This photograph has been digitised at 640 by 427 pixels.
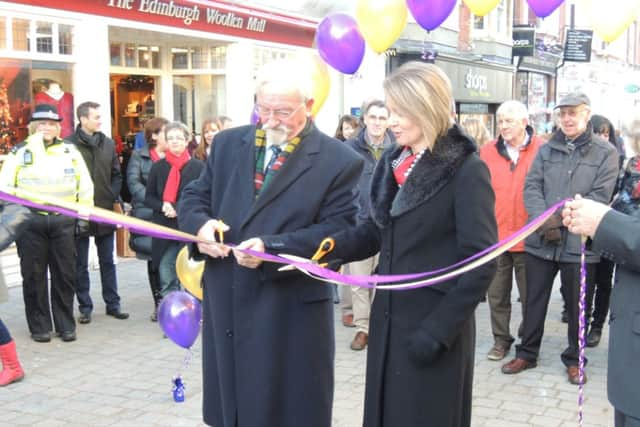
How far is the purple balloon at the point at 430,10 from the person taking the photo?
22.2 ft

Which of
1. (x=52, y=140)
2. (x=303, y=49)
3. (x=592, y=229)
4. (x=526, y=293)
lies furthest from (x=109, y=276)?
(x=303, y=49)

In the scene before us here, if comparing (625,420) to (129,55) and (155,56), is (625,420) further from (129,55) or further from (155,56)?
(155,56)

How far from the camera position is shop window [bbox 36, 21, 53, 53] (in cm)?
924

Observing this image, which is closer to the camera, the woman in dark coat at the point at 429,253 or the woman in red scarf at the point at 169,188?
the woman in dark coat at the point at 429,253

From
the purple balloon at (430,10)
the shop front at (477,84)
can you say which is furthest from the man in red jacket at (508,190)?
the shop front at (477,84)

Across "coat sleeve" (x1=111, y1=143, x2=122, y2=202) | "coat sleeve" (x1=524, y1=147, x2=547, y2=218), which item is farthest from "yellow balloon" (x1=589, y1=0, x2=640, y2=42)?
"coat sleeve" (x1=111, y1=143, x2=122, y2=202)

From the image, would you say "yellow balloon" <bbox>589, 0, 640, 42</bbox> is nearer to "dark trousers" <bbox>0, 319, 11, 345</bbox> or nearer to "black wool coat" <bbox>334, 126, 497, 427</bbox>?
"black wool coat" <bbox>334, 126, 497, 427</bbox>

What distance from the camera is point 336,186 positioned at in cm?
328

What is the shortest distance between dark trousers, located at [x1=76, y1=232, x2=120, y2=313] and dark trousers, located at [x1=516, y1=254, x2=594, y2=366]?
13.2 feet

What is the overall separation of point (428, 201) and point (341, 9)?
40.1ft

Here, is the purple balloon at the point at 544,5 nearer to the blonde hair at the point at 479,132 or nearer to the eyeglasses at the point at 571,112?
the blonde hair at the point at 479,132

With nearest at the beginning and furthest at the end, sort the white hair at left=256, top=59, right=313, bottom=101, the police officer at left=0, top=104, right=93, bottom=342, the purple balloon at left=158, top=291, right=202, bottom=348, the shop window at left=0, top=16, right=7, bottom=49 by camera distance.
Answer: the white hair at left=256, top=59, right=313, bottom=101 < the purple balloon at left=158, top=291, right=202, bottom=348 < the police officer at left=0, top=104, right=93, bottom=342 < the shop window at left=0, top=16, right=7, bottom=49

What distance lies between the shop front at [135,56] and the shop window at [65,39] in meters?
0.01

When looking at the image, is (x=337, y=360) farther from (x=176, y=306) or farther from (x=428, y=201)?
(x=428, y=201)
